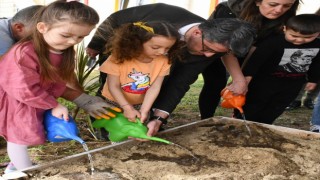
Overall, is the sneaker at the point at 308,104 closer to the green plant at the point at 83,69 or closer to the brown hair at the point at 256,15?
the brown hair at the point at 256,15

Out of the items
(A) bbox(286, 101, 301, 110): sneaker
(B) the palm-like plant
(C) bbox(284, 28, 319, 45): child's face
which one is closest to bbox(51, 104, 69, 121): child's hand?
(B) the palm-like plant

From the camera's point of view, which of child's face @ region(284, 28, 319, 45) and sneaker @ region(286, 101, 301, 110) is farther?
sneaker @ region(286, 101, 301, 110)

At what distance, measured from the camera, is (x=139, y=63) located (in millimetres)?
2020

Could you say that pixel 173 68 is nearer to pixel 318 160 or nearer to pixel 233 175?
pixel 233 175

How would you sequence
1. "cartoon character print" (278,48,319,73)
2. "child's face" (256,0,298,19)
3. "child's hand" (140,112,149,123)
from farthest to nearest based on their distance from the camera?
"cartoon character print" (278,48,319,73) → "child's face" (256,0,298,19) → "child's hand" (140,112,149,123)

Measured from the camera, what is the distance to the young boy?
2314mm

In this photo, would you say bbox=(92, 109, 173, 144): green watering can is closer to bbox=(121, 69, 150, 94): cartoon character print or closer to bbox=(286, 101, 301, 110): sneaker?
bbox=(121, 69, 150, 94): cartoon character print

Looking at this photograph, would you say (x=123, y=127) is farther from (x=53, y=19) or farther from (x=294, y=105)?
(x=294, y=105)

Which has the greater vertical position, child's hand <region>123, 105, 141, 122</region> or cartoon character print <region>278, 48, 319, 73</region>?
cartoon character print <region>278, 48, 319, 73</region>

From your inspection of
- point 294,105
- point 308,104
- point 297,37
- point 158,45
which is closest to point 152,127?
point 158,45

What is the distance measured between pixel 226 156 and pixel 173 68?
0.62 metres

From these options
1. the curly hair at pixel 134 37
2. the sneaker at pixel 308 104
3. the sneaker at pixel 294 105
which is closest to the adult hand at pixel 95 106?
the curly hair at pixel 134 37

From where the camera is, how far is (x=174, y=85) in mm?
2217

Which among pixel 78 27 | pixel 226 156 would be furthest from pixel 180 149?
pixel 78 27
